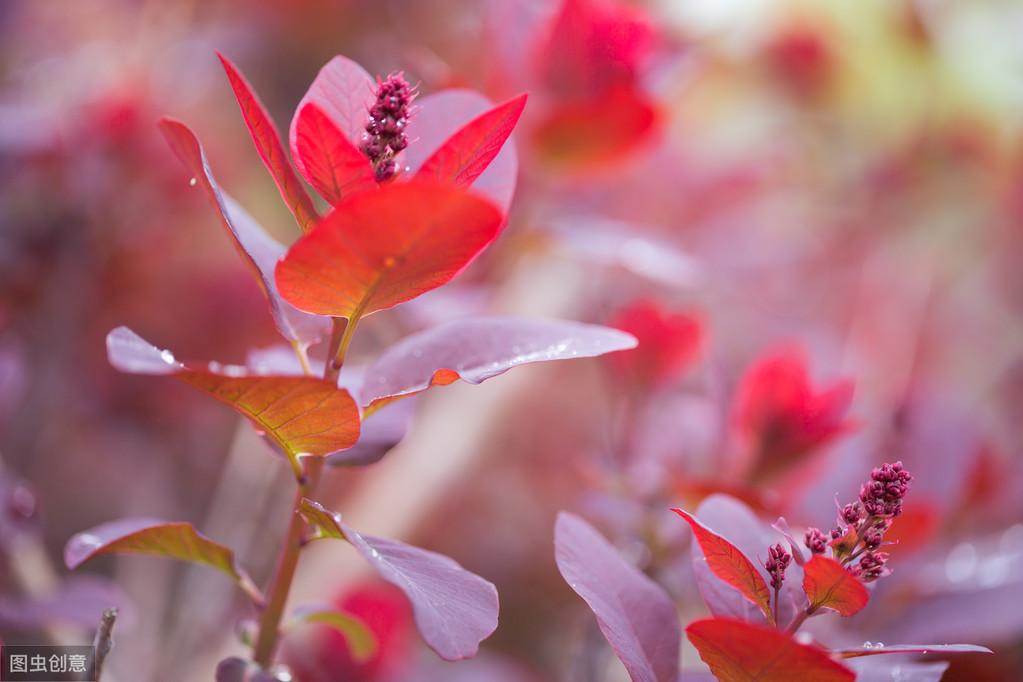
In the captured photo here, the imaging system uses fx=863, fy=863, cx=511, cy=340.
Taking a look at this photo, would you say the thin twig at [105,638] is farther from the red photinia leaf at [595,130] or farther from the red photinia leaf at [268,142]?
the red photinia leaf at [595,130]

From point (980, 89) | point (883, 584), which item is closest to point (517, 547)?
point (883, 584)

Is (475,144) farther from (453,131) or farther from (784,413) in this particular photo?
(784,413)

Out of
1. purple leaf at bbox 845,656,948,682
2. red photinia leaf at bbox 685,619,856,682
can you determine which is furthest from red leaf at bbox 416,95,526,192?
purple leaf at bbox 845,656,948,682

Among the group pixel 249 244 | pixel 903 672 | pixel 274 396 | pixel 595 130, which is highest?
pixel 595 130

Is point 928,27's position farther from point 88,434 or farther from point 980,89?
point 88,434

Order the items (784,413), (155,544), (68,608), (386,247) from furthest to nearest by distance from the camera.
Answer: (784,413) < (68,608) < (155,544) < (386,247)

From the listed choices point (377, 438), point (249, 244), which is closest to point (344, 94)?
point (249, 244)

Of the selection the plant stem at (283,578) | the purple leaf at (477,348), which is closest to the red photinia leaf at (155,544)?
the plant stem at (283,578)
